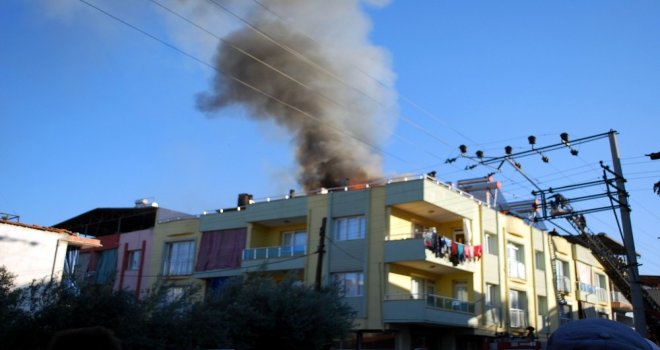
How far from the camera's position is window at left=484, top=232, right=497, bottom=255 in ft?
117

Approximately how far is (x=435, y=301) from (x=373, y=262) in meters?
3.69

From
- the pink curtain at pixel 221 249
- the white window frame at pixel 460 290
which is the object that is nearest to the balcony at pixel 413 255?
the white window frame at pixel 460 290

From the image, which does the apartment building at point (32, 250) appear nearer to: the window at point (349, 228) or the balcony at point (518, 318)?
the window at point (349, 228)

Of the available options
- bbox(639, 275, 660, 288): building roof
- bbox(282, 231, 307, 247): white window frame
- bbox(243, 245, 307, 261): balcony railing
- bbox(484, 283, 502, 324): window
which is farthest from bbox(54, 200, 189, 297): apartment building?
bbox(639, 275, 660, 288): building roof

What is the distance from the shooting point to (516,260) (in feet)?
126

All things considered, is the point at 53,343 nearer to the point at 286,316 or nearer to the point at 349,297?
the point at 286,316

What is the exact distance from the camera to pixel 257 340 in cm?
1930

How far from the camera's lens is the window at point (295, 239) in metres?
34.1

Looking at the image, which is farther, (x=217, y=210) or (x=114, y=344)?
(x=217, y=210)

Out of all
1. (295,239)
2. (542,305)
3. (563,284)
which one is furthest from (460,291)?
(563,284)

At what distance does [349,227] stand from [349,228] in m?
0.06

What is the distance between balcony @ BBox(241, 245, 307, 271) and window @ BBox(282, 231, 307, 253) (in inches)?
6.9

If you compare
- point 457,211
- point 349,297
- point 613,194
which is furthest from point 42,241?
point 613,194

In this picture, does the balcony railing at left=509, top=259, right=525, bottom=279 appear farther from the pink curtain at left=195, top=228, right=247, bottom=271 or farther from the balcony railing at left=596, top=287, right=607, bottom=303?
the pink curtain at left=195, top=228, right=247, bottom=271
